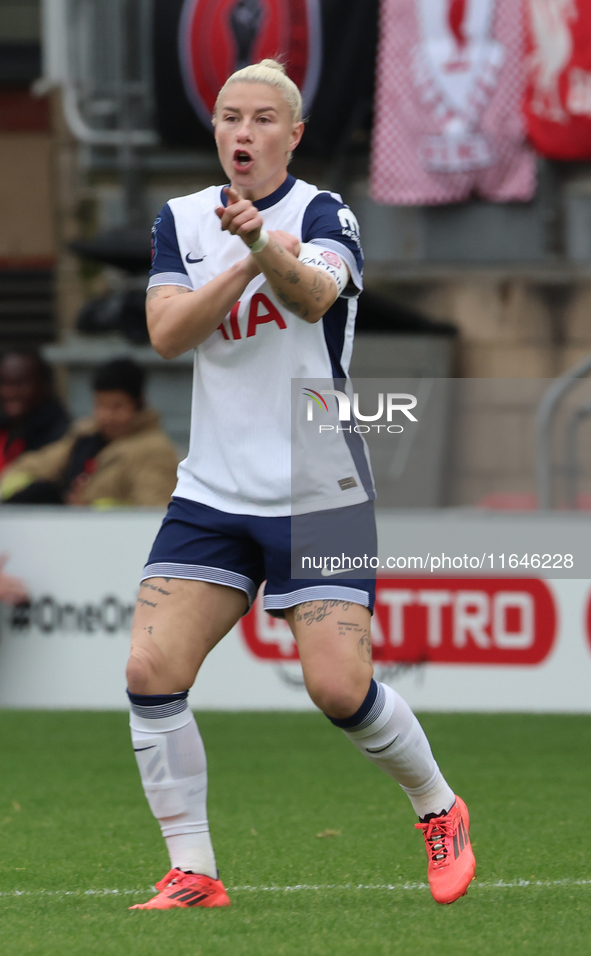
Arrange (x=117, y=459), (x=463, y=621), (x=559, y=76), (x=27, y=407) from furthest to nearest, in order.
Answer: (x=559, y=76) → (x=27, y=407) → (x=117, y=459) → (x=463, y=621)

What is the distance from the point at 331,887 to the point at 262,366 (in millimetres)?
1435

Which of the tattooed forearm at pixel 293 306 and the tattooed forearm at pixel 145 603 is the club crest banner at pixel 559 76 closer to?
the tattooed forearm at pixel 293 306

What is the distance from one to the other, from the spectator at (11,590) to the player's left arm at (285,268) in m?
4.76

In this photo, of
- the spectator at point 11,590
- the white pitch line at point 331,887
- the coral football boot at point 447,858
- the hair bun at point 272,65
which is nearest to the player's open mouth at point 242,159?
the hair bun at point 272,65

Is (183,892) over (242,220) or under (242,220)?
under

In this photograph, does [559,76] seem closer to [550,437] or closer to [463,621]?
[550,437]

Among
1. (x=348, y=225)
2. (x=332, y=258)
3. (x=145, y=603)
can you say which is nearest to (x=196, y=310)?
(x=332, y=258)

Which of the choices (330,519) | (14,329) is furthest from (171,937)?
(14,329)

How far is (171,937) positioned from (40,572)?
4.77 meters

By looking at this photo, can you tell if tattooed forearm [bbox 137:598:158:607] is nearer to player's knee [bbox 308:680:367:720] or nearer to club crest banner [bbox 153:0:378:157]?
player's knee [bbox 308:680:367:720]

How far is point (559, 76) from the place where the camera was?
11.6 metres

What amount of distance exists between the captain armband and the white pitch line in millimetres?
1601

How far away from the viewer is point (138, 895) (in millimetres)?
4043

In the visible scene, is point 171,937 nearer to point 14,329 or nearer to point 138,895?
point 138,895
